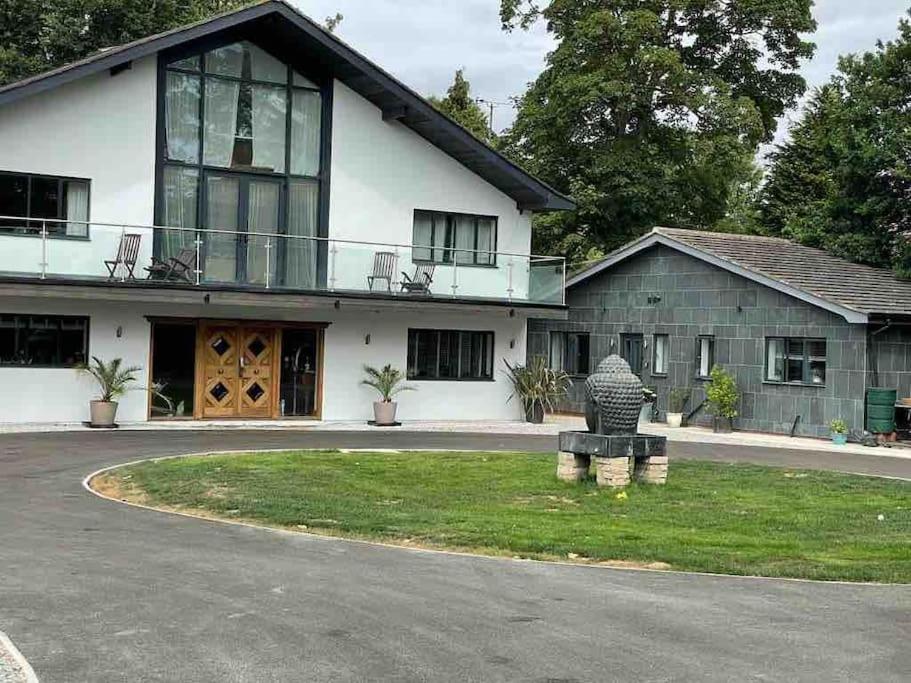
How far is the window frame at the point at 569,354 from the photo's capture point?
33250mm

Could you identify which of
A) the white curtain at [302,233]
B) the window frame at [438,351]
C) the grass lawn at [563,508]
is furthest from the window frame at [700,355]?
the grass lawn at [563,508]

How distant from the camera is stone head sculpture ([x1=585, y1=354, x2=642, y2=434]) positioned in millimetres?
15328

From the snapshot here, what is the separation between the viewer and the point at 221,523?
12648 mm

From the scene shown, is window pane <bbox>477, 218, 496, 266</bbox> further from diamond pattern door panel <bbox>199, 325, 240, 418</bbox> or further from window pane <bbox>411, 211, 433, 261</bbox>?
diamond pattern door panel <bbox>199, 325, 240, 418</bbox>

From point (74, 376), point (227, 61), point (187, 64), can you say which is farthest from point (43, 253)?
point (227, 61)

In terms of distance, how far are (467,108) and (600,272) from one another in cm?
2136

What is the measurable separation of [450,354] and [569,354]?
18.4ft

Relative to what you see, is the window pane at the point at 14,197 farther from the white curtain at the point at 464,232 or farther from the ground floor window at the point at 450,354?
the white curtain at the point at 464,232

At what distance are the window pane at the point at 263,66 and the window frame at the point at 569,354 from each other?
11.2 metres

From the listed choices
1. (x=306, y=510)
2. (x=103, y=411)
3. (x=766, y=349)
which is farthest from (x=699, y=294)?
(x=306, y=510)

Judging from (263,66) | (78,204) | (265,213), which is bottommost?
(78,204)

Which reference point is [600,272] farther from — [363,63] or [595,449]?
[595,449]

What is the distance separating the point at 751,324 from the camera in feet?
90.9

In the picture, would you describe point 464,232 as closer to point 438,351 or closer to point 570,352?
point 438,351
